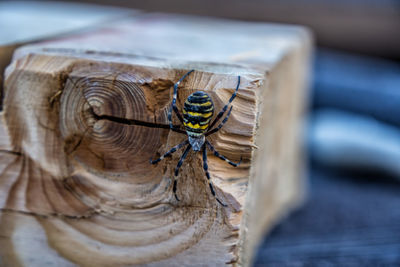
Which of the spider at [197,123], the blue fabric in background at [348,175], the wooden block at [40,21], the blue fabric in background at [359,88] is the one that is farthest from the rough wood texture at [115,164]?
the blue fabric in background at [359,88]

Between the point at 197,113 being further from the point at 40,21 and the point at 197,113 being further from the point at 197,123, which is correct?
the point at 40,21

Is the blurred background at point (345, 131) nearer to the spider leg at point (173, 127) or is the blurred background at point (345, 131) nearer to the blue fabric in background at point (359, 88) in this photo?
the blue fabric in background at point (359, 88)

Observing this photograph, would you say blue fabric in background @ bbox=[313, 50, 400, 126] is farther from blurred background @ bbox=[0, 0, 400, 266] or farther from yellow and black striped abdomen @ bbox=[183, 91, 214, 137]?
yellow and black striped abdomen @ bbox=[183, 91, 214, 137]

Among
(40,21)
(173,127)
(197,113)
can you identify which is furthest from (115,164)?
(40,21)

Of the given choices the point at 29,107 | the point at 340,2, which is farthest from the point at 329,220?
the point at 340,2

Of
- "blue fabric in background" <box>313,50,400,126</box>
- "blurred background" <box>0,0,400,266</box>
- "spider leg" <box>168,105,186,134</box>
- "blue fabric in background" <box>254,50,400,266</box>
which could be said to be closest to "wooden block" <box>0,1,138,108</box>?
"blurred background" <box>0,0,400,266</box>
